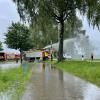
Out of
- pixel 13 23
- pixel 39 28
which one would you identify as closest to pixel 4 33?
pixel 13 23

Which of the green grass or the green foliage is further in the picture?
the green foliage

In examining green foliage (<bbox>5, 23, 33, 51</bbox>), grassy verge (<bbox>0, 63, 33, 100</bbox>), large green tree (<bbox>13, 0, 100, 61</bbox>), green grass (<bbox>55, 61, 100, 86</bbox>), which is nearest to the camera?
grassy verge (<bbox>0, 63, 33, 100</bbox>)

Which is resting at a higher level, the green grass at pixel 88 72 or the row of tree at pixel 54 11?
the row of tree at pixel 54 11

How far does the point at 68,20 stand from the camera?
54625mm

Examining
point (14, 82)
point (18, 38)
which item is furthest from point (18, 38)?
point (14, 82)

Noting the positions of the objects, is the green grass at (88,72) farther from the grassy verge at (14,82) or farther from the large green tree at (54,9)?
the large green tree at (54,9)

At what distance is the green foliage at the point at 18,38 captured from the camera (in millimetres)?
109131

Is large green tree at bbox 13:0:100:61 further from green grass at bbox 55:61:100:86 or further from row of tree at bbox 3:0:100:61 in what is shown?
green grass at bbox 55:61:100:86

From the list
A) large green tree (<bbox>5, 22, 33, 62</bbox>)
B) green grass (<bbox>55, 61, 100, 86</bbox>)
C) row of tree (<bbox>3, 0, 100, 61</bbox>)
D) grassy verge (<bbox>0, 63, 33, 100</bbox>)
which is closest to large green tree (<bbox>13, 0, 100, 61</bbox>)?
row of tree (<bbox>3, 0, 100, 61</bbox>)

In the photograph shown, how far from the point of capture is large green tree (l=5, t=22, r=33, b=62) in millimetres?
109188

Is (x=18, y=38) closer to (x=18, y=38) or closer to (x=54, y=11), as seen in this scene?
(x=18, y=38)

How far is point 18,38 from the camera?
359 feet

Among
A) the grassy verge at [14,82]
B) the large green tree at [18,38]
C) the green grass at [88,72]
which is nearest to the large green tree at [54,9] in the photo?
the green grass at [88,72]

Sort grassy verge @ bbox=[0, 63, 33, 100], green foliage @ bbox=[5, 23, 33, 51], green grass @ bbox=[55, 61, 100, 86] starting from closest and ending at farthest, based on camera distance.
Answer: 1. grassy verge @ bbox=[0, 63, 33, 100]
2. green grass @ bbox=[55, 61, 100, 86]
3. green foliage @ bbox=[5, 23, 33, 51]
